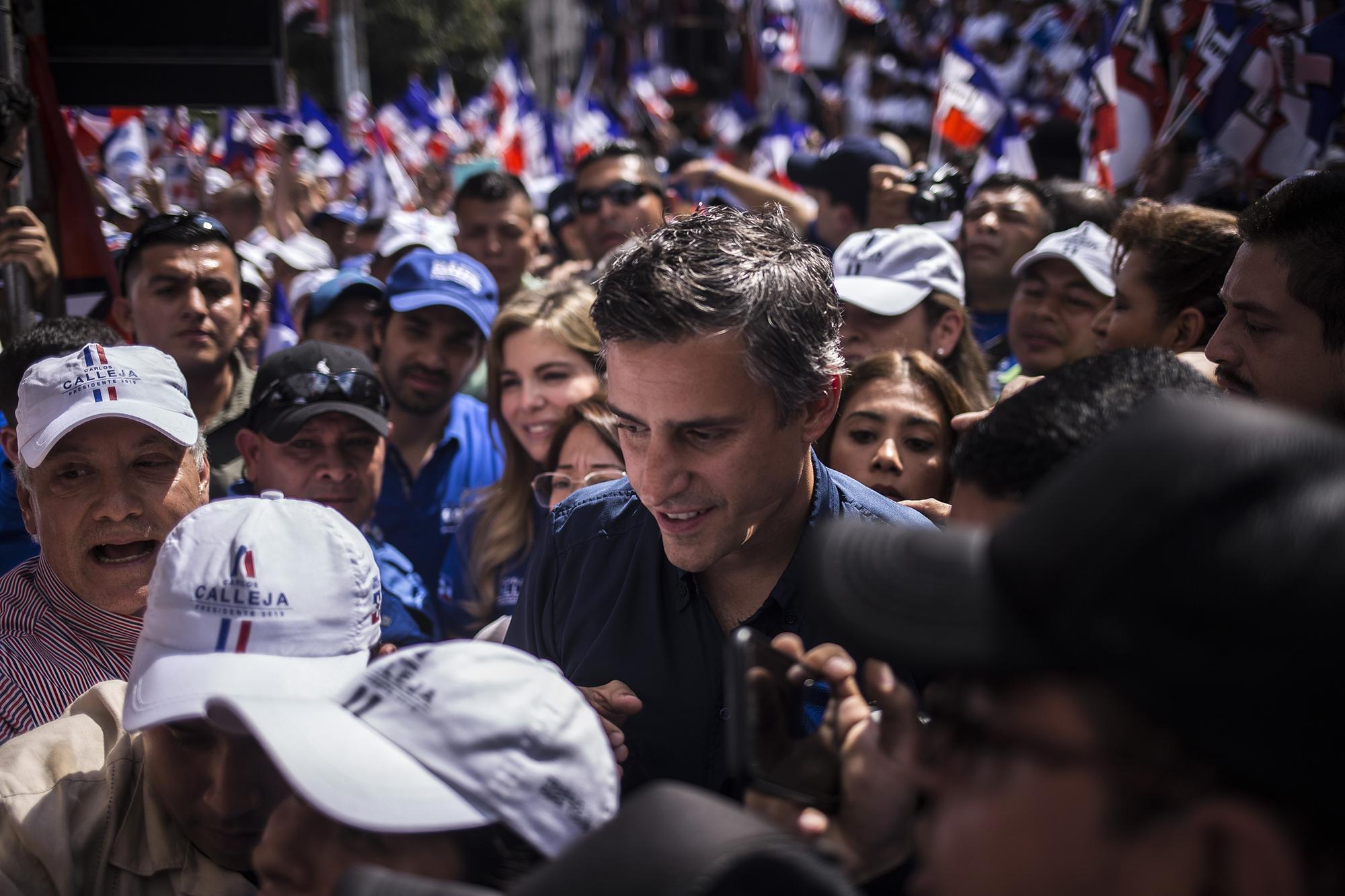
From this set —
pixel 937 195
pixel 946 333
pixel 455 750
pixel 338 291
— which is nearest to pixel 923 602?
pixel 455 750

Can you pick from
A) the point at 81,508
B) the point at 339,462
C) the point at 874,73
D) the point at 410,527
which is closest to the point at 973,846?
the point at 81,508

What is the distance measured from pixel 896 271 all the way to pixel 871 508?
2179 millimetres

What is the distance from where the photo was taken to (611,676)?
2357 mm

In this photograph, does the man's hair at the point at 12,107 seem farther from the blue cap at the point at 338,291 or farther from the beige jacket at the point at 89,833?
the beige jacket at the point at 89,833

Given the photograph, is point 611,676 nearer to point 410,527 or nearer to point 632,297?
point 632,297

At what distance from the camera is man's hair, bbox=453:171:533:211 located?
21.5ft

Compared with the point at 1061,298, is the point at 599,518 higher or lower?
higher

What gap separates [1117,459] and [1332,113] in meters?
5.21

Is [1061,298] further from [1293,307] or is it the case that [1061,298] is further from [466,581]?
[466,581]

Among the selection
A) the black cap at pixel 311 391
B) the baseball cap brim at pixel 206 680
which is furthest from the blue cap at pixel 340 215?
the baseball cap brim at pixel 206 680

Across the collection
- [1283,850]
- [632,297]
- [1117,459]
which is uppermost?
[1117,459]

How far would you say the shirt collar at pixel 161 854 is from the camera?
189 centimetres

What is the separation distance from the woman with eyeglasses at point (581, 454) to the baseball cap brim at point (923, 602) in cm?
251

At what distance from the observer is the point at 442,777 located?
1396 millimetres
